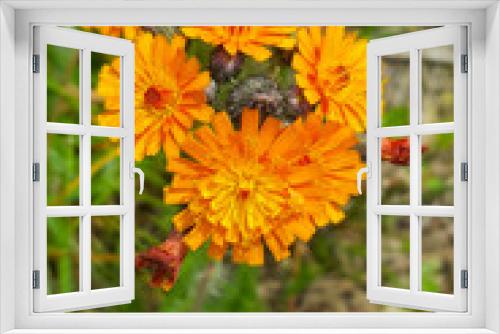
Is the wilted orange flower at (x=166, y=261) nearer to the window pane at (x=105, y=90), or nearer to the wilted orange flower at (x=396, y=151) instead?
the window pane at (x=105, y=90)

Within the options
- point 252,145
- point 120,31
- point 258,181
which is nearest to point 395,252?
point 258,181

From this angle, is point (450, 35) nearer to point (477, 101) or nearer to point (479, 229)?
point (477, 101)

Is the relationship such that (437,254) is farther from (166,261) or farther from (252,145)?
(166,261)

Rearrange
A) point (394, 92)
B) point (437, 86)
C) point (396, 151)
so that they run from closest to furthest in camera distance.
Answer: point (396, 151)
point (437, 86)
point (394, 92)

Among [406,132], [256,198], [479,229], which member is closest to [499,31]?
[406,132]

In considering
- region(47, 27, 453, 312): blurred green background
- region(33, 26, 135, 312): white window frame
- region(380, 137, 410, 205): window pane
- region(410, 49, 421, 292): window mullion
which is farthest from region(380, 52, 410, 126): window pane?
region(33, 26, 135, 312): white window frame

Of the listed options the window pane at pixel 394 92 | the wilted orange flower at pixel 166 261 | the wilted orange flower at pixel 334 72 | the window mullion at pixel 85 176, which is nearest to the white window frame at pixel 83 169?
the window mullion at pixel 85 176

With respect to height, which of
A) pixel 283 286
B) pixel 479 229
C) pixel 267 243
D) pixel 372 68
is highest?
pixel 372 68
